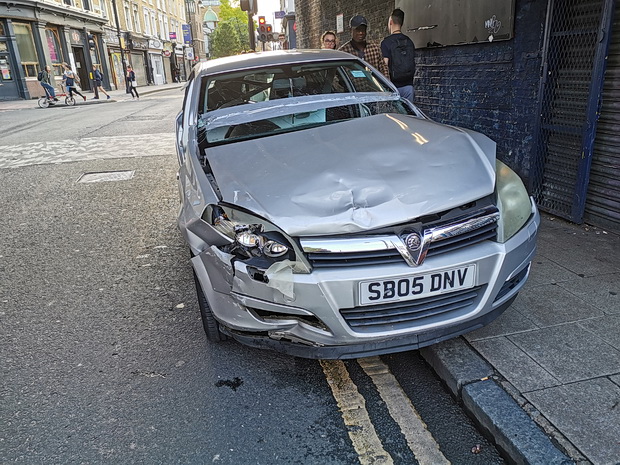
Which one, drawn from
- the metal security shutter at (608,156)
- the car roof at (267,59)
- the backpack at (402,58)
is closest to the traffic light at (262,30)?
the backpack at (402,58)

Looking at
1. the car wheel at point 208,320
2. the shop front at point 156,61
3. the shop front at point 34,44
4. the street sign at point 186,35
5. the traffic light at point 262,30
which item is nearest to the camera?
the car wheel at point 208,320

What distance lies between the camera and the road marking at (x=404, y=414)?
217 centimetres

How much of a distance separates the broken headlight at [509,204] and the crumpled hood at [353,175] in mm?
90

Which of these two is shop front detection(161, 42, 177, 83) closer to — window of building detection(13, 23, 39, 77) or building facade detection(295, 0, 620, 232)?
window of building detection(13, 23, 39, 77)

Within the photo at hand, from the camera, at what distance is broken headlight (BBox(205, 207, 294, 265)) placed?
2293 mm

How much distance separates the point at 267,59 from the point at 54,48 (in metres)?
30.8

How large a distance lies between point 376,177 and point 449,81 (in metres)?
5.14

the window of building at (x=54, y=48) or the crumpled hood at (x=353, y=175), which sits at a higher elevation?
the window of building at (x=54, y=48)

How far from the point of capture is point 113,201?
6.46 metres

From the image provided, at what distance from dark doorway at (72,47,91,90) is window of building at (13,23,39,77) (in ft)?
17.6

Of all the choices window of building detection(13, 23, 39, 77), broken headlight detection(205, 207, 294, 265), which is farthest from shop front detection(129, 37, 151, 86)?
broken headlight detection(205, 207, 294, 265)

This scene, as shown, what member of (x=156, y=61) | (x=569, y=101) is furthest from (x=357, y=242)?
(x=156, y=61)

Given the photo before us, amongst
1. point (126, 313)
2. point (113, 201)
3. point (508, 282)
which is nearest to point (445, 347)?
point (508, 282)

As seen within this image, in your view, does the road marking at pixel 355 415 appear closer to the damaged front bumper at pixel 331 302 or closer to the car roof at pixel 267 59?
the damaged front bumper at pixel 331 302
